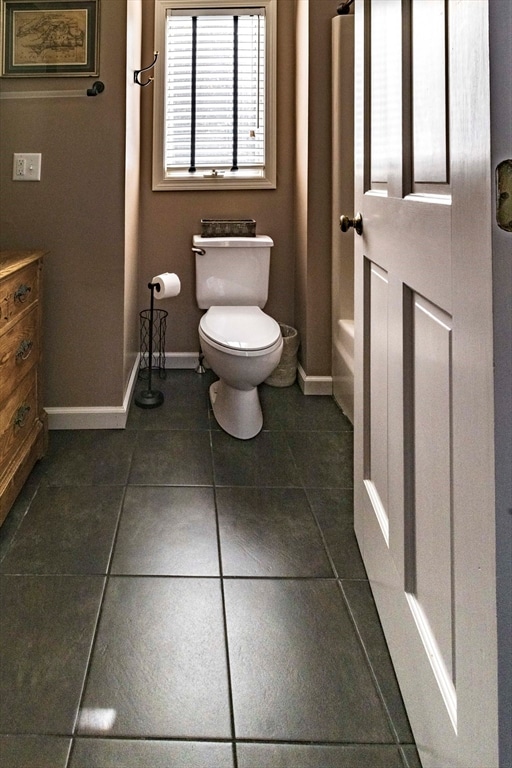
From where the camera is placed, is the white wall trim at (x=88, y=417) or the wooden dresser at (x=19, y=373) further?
the white wall trim at (x=88, y=417)

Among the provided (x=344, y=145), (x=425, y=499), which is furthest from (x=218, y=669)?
(x=344, y=145)

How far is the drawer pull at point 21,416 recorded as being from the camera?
6.17 feet

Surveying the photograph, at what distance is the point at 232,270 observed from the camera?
10.3ft

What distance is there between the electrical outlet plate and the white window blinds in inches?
42.8

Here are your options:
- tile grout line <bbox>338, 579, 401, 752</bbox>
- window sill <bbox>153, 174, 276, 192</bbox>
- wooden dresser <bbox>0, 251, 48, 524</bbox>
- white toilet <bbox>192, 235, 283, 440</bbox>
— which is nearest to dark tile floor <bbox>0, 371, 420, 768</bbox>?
tile grout line <bbox>338, 579, 401, 752</bbox>

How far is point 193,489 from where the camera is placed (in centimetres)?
199

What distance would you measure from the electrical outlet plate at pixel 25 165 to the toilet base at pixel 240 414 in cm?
123

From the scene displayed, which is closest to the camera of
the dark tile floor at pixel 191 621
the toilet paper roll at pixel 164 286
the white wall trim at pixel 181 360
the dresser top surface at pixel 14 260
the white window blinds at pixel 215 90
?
the dark tile floor at pixel 191 621

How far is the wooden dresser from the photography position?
1724 mm

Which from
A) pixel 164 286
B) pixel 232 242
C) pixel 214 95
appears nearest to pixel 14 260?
pixel 164 286

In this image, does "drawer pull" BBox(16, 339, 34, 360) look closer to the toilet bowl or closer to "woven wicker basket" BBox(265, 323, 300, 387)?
the toilet bowl

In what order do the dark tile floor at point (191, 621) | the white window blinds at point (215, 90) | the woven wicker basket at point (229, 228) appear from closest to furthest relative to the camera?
the dark tile floor at point (191, 621) → the woven wicker basket at point (229, 228) → the white window blinds at point (215, 90)

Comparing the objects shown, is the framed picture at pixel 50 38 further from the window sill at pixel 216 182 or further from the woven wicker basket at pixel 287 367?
the woven wicker basket at pixel 287 367

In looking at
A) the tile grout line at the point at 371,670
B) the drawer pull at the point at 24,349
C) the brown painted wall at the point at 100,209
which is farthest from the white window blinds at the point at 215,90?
the tile grout line at the point at 371,670
